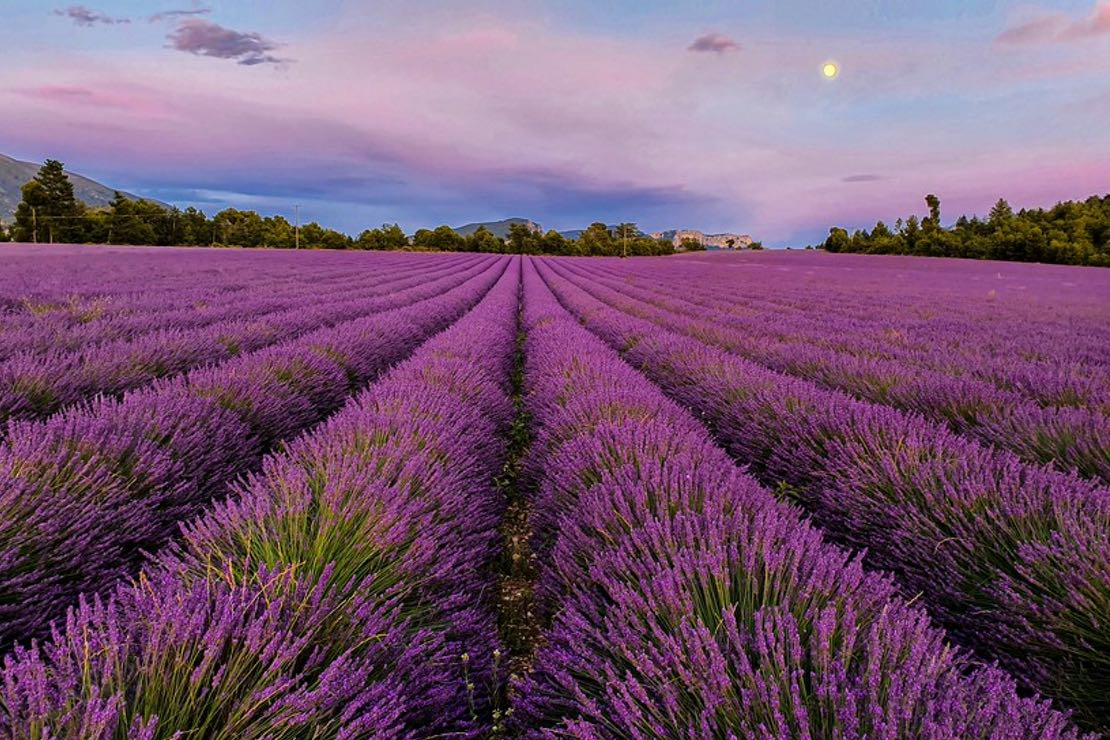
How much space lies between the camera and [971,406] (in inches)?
138

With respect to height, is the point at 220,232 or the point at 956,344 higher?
the point at 220,232

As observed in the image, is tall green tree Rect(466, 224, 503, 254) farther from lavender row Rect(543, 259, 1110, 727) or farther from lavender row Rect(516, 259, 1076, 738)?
lavender row Rect(516, 259, 1076, 738)

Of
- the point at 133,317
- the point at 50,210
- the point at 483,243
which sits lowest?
the point at 133,317

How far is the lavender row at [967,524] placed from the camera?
1456 mm

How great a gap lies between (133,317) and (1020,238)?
51896 mm

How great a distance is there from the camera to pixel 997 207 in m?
59.1

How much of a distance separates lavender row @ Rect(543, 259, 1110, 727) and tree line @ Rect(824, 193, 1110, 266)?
46.6 m

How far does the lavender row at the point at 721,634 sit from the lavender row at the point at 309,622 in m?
0.29

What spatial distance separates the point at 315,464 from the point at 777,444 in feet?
8.01

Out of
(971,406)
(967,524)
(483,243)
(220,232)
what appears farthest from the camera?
(483,243)

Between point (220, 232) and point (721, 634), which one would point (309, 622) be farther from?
point (220, 232)

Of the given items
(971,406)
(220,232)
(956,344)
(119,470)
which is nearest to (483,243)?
(220,232)

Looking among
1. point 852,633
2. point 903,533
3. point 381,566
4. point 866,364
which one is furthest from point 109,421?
point 866,364

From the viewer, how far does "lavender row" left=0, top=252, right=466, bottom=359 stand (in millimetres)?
4570
